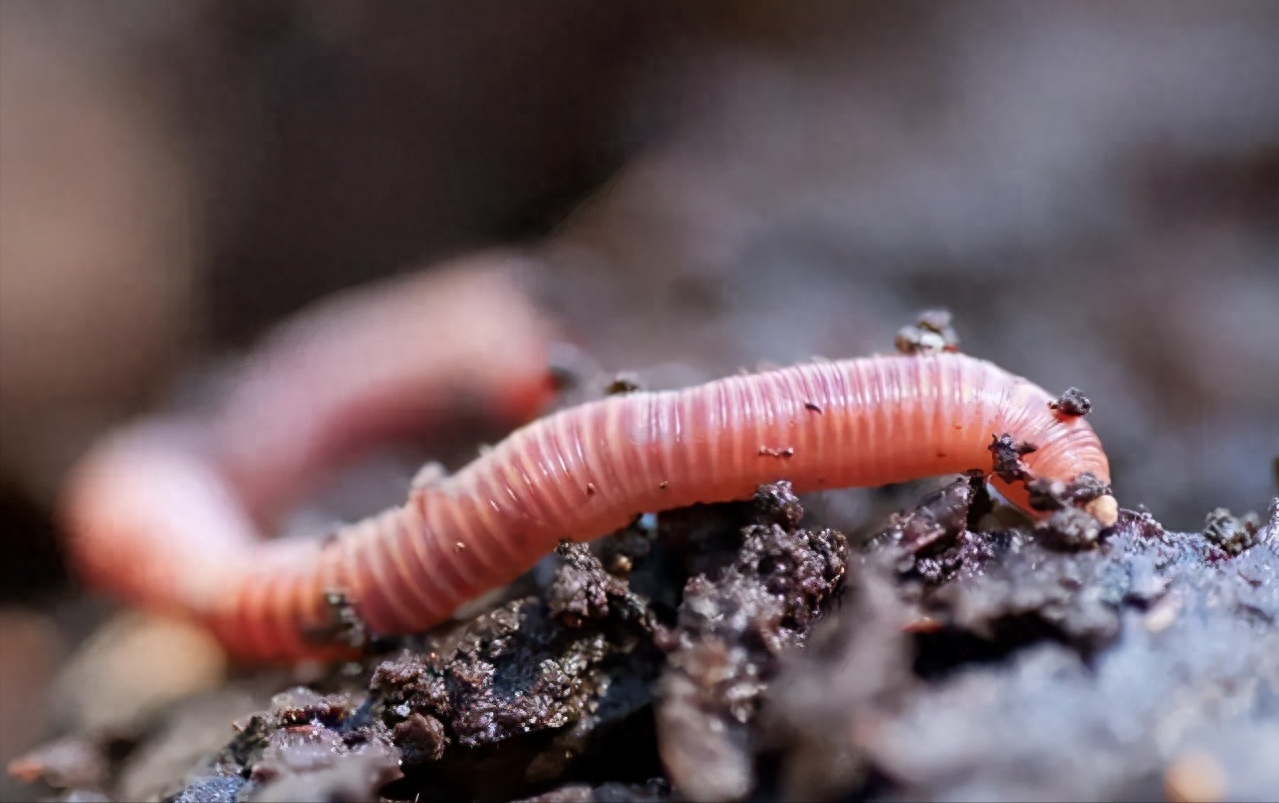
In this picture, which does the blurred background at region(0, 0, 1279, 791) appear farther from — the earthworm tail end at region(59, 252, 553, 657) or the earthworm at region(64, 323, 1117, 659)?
the earthworm at region(64, 323, 1117, 659)

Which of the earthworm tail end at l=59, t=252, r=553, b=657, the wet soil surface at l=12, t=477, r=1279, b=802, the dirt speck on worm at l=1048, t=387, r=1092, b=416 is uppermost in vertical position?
the earthworm tail end at l=59, t=252, r=553, b=657

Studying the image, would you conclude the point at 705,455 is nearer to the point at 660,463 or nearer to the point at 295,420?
the point at 660,463

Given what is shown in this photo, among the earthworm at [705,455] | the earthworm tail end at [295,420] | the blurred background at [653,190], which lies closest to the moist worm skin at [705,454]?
the earthworm at [705,455]

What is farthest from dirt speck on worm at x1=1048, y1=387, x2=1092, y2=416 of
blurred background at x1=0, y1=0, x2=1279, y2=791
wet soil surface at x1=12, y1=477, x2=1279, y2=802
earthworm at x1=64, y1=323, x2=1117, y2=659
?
blurred background at x1=0, y1=0, x2=1279, y2=791

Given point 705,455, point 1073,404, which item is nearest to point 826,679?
point 705,455

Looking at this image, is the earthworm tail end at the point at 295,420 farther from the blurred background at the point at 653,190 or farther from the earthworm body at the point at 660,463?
the earthworm body at the point at 660,463

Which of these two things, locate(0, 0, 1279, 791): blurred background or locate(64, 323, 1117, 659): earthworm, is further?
locate(0, 0, 1279, 791): blurred background
